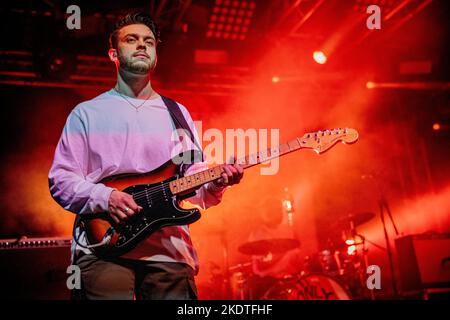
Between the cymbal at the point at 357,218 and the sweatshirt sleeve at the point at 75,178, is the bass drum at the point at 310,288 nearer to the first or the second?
the cymbal at the point at 357,218

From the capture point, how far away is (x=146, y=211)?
9.07 feet

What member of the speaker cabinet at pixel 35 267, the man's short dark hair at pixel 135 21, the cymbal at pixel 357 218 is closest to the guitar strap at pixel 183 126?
the man's short dark hair at pixel 135 21

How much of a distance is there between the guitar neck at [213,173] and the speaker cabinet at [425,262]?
15.0 ft

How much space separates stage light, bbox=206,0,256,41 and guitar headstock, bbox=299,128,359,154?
14.4 feet

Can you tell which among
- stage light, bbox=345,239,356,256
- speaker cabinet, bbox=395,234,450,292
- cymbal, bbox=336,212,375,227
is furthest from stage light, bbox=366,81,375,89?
stage light, bbox=345,239,356,256

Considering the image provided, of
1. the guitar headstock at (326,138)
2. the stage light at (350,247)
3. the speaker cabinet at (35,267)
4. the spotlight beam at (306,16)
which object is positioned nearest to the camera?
the guitar headstock at (326,138)

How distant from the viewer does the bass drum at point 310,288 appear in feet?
20.4

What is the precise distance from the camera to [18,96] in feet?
26.2

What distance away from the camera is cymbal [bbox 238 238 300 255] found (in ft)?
23.0

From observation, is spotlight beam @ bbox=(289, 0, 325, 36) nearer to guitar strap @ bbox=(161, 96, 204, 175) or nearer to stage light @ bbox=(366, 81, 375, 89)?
stage light @ bbox=(366, 81, 375, 89)

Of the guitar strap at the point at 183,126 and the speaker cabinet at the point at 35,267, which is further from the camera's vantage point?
the speaker cabinet at the point at 35,267

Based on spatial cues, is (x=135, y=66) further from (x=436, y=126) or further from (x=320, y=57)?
(x=436, y=126)

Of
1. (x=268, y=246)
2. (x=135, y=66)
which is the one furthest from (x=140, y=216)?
(x=268, y=246)

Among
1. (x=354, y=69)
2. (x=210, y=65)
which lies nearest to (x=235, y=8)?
(x=210, y=65)
